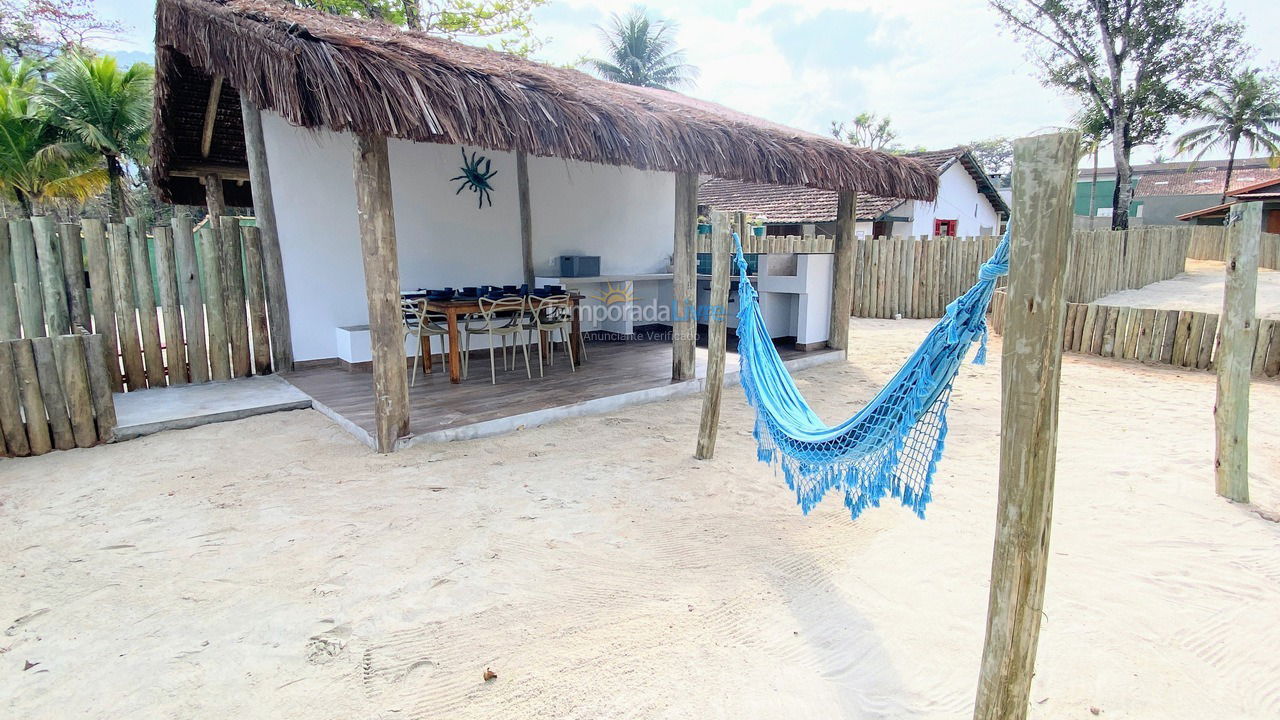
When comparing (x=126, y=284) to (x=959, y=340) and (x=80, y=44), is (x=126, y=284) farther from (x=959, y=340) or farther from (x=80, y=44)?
(x=80, y=44)

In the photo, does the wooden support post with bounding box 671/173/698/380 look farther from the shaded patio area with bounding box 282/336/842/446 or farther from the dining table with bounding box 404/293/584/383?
the dining table with bounding box 404/293/584/383

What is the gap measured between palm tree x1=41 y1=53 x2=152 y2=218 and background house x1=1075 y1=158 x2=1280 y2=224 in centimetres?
2879

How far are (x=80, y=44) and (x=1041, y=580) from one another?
750 inches

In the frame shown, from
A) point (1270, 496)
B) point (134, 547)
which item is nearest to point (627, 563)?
point (134, 547)

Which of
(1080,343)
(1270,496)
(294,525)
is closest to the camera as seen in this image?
(294,525)

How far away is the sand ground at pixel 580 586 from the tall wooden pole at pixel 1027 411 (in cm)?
40

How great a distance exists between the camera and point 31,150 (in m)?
10.3

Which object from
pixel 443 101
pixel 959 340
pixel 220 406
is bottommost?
pixel 220 406

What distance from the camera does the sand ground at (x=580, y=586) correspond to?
6.22 feet

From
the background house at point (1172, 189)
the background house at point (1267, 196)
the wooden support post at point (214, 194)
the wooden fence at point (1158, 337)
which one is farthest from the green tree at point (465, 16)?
the background house at point (1172, 189)

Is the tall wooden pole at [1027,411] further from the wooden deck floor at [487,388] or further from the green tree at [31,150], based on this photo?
the green tree at [31,150]

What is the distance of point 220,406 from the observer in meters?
4.46

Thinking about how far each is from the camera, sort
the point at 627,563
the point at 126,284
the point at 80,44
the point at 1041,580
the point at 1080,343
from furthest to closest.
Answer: the point at 80,44 < the point at 1080,343 < the point at 126,284 < the point at 627,563 < the point at 1041,580

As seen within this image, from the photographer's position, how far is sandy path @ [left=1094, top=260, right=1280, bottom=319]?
32.4ft
